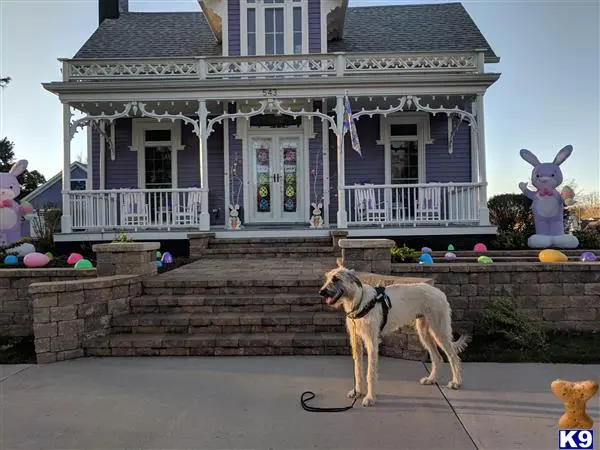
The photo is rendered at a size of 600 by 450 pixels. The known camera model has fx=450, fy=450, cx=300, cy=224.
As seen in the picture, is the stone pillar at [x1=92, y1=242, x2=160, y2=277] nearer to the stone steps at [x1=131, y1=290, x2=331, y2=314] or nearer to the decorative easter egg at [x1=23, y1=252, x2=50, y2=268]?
the stone steps at [x1=131, y1=290, x2=331, y2=314]

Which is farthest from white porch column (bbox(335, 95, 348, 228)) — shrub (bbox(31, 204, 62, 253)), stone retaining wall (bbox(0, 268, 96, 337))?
shrub (bbox(31, 204, 62, 253))

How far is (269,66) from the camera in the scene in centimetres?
1139

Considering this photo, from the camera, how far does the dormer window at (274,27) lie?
12.8m

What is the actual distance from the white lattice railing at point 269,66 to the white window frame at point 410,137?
176 centimetres

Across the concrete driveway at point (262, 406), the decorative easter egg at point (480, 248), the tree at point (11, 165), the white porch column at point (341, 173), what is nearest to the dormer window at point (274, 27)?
the white porch column at point (341, 173)

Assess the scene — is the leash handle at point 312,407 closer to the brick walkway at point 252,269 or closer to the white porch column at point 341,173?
the brick walkway at point 252,269

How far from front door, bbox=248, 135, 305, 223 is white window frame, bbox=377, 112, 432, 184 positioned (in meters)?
2.47

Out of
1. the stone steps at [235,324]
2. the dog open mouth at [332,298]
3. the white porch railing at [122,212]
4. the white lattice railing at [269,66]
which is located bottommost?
the stone steps at [235,324]

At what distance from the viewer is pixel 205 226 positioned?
1065 centimetres

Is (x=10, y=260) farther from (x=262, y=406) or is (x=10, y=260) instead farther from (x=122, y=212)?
(x=262, y=406)

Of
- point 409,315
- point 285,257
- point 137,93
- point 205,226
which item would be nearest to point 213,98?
point 137,93

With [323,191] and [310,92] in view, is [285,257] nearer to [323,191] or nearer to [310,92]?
[323,191]

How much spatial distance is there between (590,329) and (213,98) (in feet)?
29.7

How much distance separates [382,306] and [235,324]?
90.8 inches
